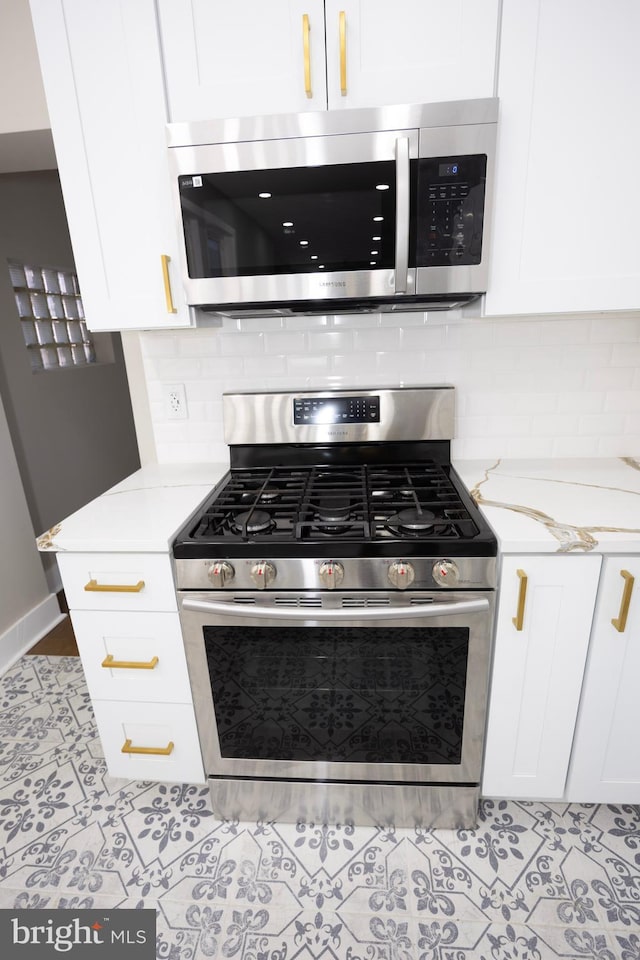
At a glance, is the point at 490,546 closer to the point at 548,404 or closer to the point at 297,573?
the point at 297,573

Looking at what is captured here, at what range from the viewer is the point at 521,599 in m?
1.14

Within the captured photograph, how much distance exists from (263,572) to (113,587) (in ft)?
1.41

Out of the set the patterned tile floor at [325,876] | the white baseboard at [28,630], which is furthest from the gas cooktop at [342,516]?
the white baseboard at [28,630]

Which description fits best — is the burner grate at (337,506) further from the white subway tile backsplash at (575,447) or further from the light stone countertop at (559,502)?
the white subway tile backsplash at (575,447)

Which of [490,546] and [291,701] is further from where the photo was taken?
[291,701]

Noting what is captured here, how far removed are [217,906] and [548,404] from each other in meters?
1.80

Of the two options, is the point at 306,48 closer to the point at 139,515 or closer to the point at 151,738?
the point at 139,515

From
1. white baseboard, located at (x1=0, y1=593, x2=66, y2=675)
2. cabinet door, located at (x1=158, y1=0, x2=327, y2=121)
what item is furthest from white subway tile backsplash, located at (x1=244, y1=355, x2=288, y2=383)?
white baseboard, located at (x1=0, y1=593, x2=66, y2=675)

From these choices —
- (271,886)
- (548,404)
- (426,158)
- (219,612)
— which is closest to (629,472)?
(548,404)

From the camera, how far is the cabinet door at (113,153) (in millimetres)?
1166

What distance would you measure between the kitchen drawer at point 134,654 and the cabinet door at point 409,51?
144 centimetres

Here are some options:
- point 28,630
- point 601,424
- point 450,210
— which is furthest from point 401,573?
point 28,630

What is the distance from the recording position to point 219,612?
120cm

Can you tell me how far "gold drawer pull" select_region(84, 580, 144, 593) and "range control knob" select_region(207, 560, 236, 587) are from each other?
0.22m
